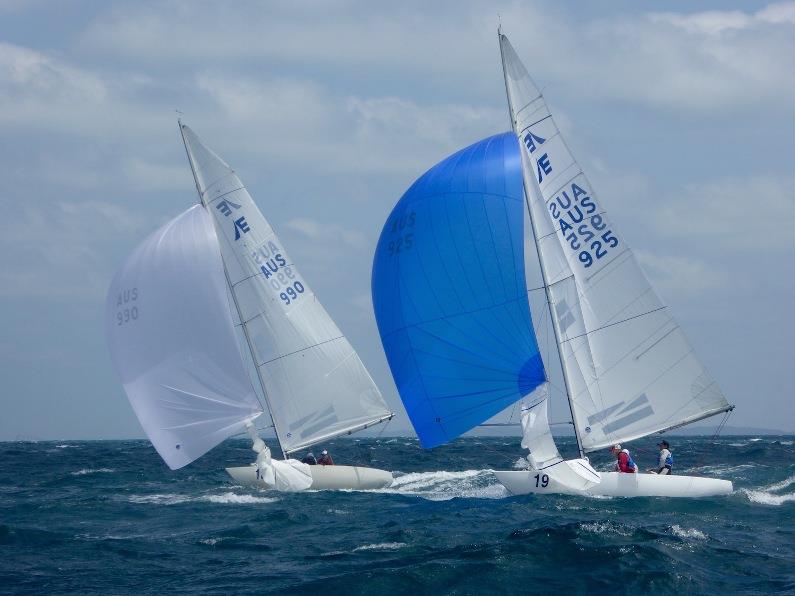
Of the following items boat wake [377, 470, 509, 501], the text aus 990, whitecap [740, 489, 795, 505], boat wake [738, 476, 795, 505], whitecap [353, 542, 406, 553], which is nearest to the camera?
whitecap [353, 542, 406, 553]

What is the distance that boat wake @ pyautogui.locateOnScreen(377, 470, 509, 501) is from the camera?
23750 millimetres

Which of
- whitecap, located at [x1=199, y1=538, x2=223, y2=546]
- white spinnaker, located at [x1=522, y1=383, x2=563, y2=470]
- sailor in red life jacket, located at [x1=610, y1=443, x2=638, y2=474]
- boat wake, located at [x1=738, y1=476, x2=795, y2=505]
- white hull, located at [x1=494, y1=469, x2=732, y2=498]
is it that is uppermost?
white spinnaker, located at [x1=522, y1=383, x2=563, y2=470]

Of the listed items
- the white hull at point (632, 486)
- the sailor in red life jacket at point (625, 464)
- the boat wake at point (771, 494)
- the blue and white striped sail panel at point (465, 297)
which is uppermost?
the blue and white striped sail panel at point (465, 297)

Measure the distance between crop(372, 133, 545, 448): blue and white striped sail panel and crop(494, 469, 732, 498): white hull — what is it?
168cm

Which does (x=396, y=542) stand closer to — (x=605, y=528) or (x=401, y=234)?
(x=605, y=528)

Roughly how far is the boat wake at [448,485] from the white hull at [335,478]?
40cm

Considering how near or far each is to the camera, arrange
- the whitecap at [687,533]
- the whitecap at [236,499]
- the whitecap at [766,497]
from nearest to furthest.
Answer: the whitecap at [687,533], the whitecap at [766,497], the whitecap at [236,499]

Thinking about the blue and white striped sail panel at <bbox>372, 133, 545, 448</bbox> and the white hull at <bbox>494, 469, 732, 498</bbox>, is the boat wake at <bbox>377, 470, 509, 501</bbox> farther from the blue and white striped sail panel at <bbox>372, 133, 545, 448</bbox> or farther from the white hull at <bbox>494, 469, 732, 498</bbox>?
the blue and white striped sail panel at <bbox>372, 133, 545, 448</bbox>

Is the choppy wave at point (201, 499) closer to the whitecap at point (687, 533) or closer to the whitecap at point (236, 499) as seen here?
the whitecap at point (236, 499)

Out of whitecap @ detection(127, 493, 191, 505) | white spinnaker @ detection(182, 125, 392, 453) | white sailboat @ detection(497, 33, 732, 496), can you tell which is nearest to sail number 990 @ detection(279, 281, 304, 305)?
white spinnaker @ detection(182, 125, 392, 453)

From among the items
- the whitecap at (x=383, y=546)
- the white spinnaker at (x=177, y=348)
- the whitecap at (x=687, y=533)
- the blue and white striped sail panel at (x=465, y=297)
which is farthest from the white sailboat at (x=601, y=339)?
the white spinnaker at (x=177, y=348)

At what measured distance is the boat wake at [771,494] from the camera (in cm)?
2162

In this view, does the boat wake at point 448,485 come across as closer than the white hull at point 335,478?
Yes

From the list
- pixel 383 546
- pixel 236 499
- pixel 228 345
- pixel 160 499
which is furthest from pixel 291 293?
pixel 383 546
